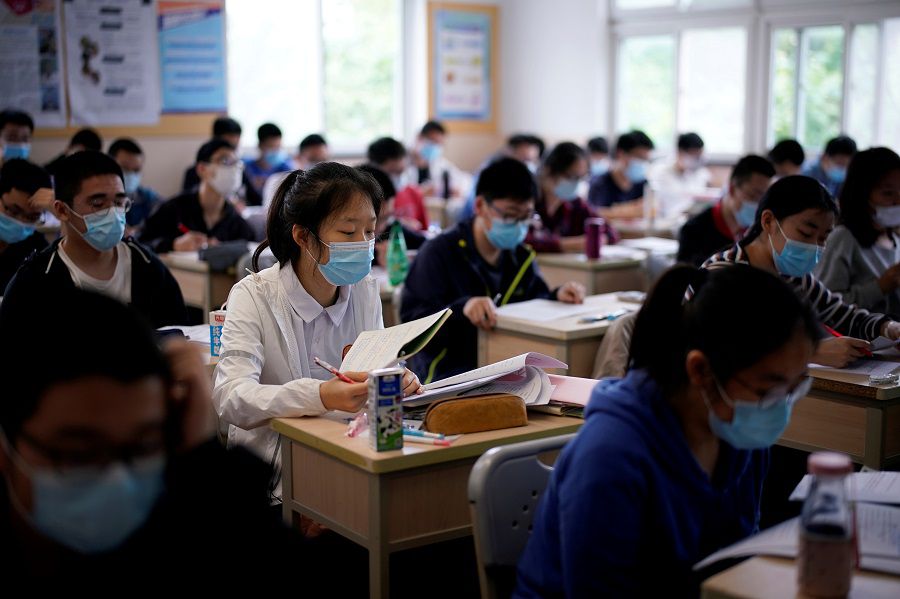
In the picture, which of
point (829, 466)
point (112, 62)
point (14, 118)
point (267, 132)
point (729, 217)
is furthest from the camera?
point (267, 132)

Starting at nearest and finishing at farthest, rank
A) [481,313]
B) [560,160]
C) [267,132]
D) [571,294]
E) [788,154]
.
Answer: [481,313] → [571,294] → [560,160] → [788,154] → [267,132]

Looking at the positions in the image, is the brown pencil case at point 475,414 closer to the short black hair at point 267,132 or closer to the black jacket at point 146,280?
the black jacket at point 146,280

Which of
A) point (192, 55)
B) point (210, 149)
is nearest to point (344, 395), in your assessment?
point (210, 149)

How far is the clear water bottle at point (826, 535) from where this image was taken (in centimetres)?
140

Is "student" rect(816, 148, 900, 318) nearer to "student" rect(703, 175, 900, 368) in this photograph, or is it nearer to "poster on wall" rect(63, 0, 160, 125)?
"student" rect(703, 175, 900, 368)

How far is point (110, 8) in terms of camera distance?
26.9 ft

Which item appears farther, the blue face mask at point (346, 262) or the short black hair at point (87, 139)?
the short black hair at point (87, 139)

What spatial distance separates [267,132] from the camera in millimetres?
8656

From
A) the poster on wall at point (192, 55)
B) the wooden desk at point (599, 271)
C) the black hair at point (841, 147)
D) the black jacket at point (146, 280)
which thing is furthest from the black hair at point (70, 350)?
the poster on wall at point (192, 55)

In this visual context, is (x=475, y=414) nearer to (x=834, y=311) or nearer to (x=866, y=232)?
(x=834, y=311)

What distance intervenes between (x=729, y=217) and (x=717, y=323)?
3.57 meters

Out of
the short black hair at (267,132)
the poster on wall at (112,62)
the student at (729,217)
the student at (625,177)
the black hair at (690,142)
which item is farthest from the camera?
the black hair at (690,142)

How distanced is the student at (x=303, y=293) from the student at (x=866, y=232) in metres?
2.11

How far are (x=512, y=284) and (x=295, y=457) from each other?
75.8 inches
